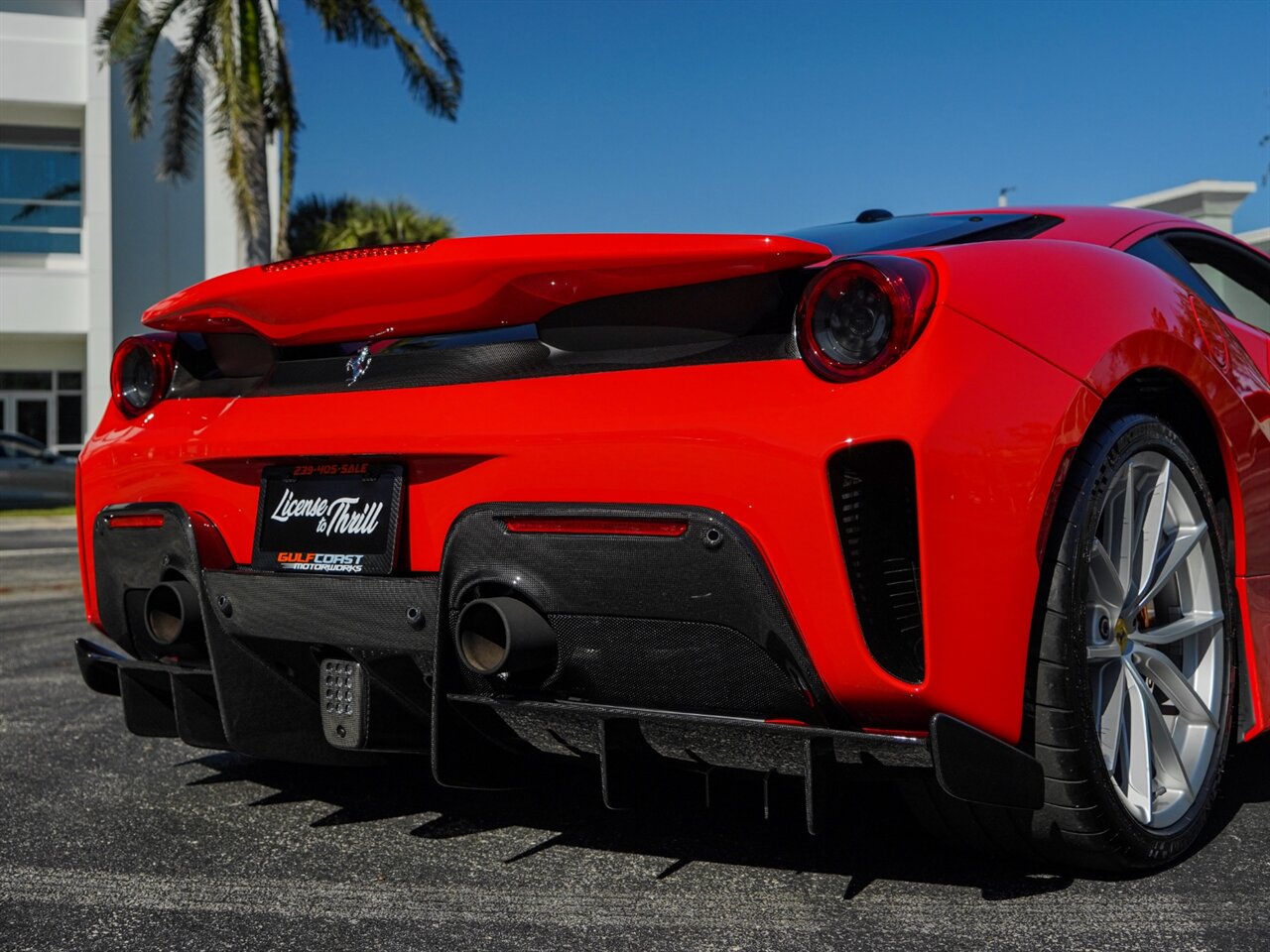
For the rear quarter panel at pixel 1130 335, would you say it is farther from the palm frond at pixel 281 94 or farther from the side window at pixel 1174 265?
the palm frond at pixel 281 94

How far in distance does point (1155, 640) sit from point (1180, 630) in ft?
0.38

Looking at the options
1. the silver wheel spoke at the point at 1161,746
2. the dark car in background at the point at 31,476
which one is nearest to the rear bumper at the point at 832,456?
the silver wheel spoke at the point at 1161,746

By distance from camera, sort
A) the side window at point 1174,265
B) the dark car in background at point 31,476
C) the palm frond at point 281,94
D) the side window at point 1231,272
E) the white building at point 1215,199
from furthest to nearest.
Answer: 1. the dark car in background at point 31,476
2. the palm frond at point 281,94
3. the white building at point 1215,199
4. the side window at point 1231,272
5. the side window at point 1174,265

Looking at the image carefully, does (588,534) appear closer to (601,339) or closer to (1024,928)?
(601,339)

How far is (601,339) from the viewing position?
247 centimetres

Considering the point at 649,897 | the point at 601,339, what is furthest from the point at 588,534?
the point at 649,897

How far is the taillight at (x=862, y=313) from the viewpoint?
2182mm

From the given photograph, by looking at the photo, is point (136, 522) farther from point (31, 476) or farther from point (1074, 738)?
point (31, 476)

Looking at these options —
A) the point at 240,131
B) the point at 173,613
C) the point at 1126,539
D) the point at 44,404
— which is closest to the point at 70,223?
the point at 44,404

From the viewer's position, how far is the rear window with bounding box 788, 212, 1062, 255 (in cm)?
295

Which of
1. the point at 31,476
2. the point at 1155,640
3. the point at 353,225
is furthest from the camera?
the point at 353,225

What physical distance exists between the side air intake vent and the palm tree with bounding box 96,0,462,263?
52.5ft

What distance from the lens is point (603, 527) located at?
2.36m

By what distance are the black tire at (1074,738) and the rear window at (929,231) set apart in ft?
1.88
